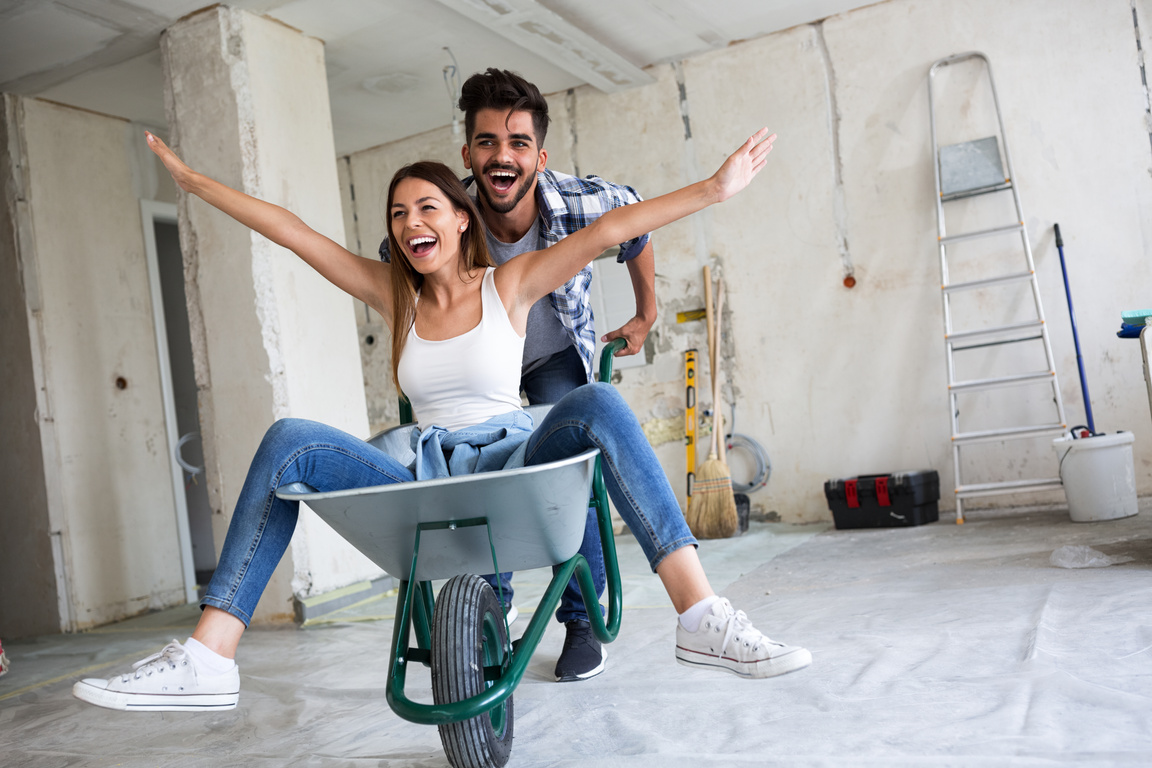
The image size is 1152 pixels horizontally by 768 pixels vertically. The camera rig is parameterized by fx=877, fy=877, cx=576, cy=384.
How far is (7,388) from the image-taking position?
14.3ft

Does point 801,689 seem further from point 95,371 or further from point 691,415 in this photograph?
point 95,371

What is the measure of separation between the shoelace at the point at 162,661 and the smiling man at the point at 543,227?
775 millimetres

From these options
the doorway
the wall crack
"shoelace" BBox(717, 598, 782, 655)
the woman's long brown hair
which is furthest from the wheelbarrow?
the doorway

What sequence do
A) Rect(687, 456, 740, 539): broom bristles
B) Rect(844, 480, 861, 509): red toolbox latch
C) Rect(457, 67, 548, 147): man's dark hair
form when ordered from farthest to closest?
Rect(687, 456, 740, 539): broom bristles, Rect(844, 480, 861, 509): red toolbox latch, Rect(457, 67, 548, 147): man's dark hair

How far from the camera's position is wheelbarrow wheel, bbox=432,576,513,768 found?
1.37 m

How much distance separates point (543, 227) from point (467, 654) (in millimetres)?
1200

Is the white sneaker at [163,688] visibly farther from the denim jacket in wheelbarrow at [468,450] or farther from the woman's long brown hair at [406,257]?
the woman's long brown hair at [406,257]

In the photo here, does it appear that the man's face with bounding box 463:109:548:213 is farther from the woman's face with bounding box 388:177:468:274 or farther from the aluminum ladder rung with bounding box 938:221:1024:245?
the aluminum ladder rung with bounding box 938:221:1024:245

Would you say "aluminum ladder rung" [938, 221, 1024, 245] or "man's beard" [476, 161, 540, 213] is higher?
"aluminum ladder rung" [938, 221, 1024, 245]

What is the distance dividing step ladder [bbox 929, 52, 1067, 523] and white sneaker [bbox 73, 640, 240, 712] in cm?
365

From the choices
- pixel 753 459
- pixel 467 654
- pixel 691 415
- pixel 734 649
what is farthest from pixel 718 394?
pixel 467 654

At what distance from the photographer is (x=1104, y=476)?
3.67m

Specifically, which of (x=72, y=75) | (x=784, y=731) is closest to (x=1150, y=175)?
(x=784, y=731)

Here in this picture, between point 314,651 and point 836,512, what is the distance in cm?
269
